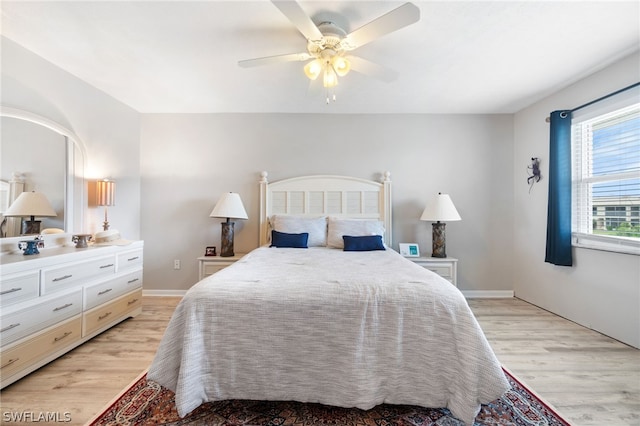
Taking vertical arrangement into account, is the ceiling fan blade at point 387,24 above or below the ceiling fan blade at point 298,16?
below

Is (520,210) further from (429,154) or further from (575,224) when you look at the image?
(429,154)

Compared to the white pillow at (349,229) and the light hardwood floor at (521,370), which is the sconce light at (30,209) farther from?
the white pillow at (349,229)

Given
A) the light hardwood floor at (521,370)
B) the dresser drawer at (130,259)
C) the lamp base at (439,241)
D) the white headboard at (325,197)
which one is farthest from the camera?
the white headboard at (325,197)

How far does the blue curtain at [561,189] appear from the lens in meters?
2.66

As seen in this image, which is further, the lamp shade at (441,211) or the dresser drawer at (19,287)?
the lamp shade at (441,211)

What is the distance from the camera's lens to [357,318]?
4.32 feet

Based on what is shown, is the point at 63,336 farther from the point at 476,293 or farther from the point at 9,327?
the point at 476,293

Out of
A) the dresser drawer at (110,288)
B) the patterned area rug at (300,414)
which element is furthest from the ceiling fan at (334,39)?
the dresser drawer at (110,288)

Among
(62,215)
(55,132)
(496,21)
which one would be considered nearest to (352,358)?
(496,21)

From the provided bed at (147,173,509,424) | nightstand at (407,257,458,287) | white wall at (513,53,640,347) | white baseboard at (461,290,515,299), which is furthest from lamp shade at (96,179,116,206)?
white wall at (513,53,640,347)

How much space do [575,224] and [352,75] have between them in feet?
9.23

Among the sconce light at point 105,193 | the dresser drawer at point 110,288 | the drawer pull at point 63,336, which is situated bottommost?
the drawer pull at point 63,336

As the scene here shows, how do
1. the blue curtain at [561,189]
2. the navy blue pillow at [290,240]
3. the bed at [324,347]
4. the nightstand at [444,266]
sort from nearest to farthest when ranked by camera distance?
the bed at [324,347] → the blue curtain at [561,189] → the navy blue pillow at [290,240] → the nightstand at [444,266]

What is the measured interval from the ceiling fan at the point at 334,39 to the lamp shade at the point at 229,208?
1.65 metres
